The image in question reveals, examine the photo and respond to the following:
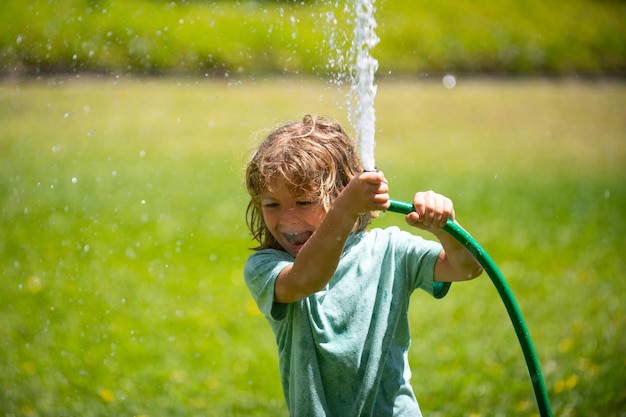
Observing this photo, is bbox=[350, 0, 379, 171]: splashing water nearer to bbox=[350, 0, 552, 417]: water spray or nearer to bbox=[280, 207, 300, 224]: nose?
bbox=[350, 0, 552, 417]: water spray

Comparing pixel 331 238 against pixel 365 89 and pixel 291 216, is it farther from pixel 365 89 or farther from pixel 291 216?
pixel 365 89

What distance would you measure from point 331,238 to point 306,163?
31 centimetres

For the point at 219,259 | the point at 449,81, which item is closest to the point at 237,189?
the point at 219,259

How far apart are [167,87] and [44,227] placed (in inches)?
309

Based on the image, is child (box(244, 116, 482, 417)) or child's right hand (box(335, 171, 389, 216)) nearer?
child's right hand (box(335, 171, 389, 216))

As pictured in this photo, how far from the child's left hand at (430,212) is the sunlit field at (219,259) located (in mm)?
732

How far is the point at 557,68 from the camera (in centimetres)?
1719

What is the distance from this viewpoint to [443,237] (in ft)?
7.07

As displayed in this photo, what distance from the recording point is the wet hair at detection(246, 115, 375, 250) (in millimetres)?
2207

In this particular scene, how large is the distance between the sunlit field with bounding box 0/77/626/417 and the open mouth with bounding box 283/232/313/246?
39 cm

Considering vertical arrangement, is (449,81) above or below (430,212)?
above

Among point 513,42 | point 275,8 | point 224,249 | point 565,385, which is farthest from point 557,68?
point 565,385

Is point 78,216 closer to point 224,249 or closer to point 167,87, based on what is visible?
point 224,249

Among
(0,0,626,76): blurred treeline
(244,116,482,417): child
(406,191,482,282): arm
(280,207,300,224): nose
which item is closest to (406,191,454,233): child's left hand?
(406,191,482,282): arm
